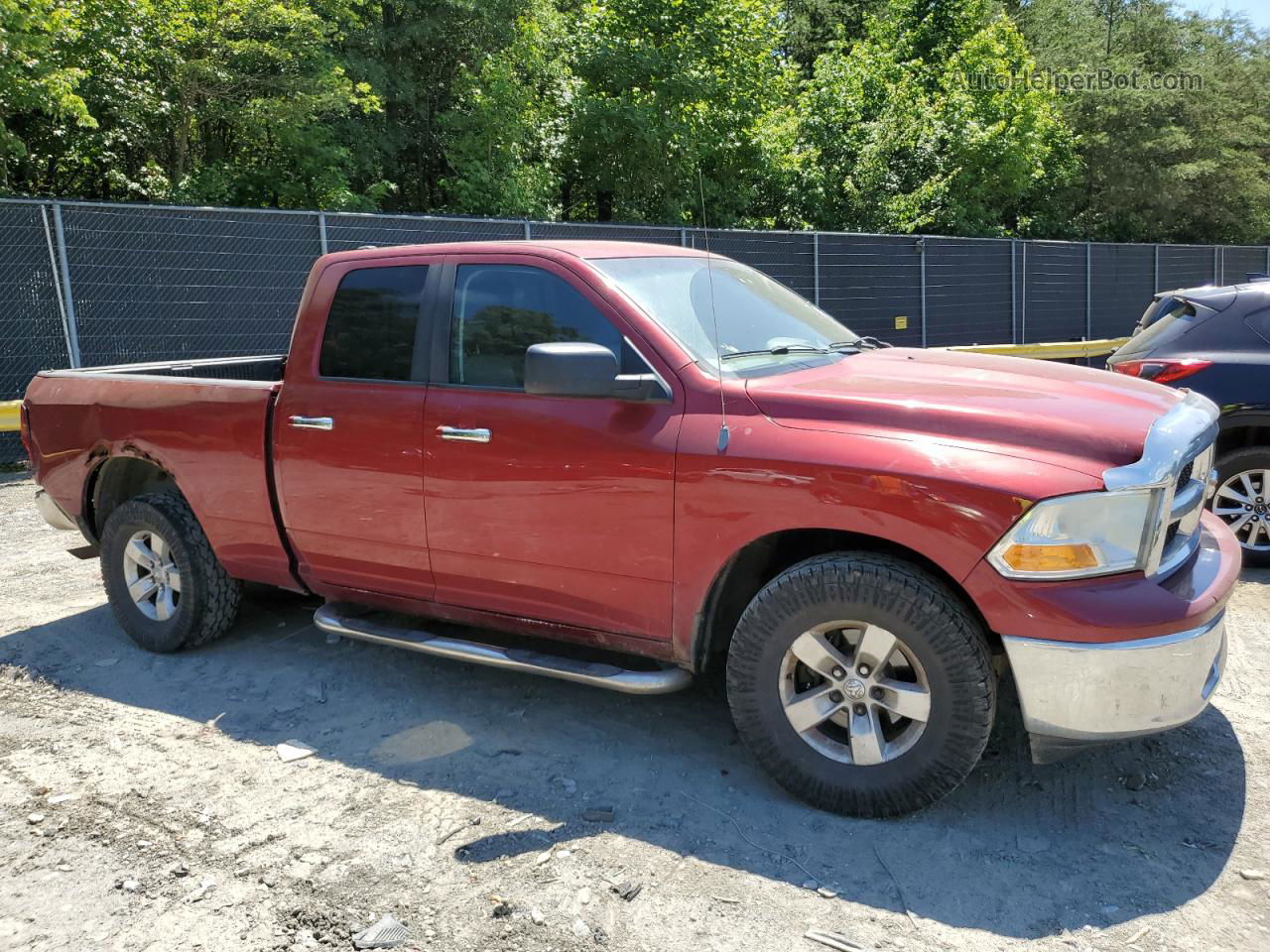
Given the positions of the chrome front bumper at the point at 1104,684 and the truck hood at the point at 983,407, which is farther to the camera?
the truck hood at the point at 983,407

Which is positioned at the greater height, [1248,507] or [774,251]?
[774,251]

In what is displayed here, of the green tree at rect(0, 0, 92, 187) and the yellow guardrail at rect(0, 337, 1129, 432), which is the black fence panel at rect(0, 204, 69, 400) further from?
the yellow guardrail at rect(0, 337, 1129, 432)

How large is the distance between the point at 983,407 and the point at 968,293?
49.0ft

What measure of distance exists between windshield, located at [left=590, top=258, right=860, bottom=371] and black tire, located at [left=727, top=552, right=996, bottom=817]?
0.93 m

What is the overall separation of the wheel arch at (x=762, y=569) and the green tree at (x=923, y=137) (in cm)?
1915

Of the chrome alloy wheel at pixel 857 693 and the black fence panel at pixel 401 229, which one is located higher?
the black fence panel at pixel 401 229

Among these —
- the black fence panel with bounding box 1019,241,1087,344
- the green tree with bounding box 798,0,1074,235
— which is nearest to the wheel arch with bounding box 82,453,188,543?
the black fence panel with bounding box 1019,241,1087,344

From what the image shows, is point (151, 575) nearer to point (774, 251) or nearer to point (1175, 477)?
point (1175, 477)

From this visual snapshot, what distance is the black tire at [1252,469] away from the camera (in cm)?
616

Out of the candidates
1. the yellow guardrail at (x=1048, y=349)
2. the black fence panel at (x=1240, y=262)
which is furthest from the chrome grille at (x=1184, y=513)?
the black fence panel at (x=1240, y=262)

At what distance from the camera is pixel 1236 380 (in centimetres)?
623

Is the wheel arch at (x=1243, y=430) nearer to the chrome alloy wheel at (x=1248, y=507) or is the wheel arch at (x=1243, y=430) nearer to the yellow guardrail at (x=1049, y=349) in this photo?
the chrome alloy wheel at (x=1248, y=507)

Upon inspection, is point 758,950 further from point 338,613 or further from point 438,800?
point 338,613

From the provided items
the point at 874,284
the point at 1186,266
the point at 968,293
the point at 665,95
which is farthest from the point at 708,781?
the point at 1186,266
